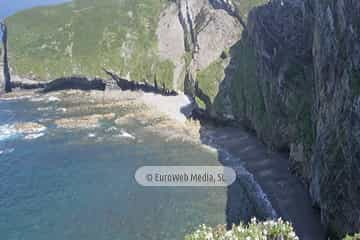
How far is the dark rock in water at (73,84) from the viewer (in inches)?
4961

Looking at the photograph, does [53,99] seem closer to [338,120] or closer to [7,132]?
[7,132]

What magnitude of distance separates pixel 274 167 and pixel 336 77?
69.4 feet

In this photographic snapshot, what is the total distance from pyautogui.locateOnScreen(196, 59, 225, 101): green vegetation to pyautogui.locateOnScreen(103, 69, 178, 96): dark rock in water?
1246 cm

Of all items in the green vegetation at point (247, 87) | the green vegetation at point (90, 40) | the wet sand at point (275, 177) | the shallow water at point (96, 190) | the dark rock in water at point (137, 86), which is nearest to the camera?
the wet sand at point (275, 177)

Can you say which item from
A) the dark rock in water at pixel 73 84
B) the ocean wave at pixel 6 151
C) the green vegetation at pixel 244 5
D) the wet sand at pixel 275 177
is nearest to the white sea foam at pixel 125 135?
the wet sand at pixel 275 177

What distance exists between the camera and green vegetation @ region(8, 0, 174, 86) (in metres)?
127

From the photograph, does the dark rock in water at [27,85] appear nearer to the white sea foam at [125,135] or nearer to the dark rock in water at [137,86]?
the dark rock in water at [137,86]

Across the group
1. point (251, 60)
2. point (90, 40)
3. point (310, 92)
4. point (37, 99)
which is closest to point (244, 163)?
point (310, 92)

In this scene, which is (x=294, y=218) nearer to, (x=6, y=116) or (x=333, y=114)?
(x=333, y=114)

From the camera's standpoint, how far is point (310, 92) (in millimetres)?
62375

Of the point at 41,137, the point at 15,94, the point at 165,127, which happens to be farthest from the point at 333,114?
the point at 15,94

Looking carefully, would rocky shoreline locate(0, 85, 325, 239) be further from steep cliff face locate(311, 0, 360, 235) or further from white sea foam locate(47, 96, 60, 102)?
white sea foam locate(47, 96, 60, 102)

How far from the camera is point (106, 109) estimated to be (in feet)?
337

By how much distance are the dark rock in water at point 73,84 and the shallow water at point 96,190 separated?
121 ft
